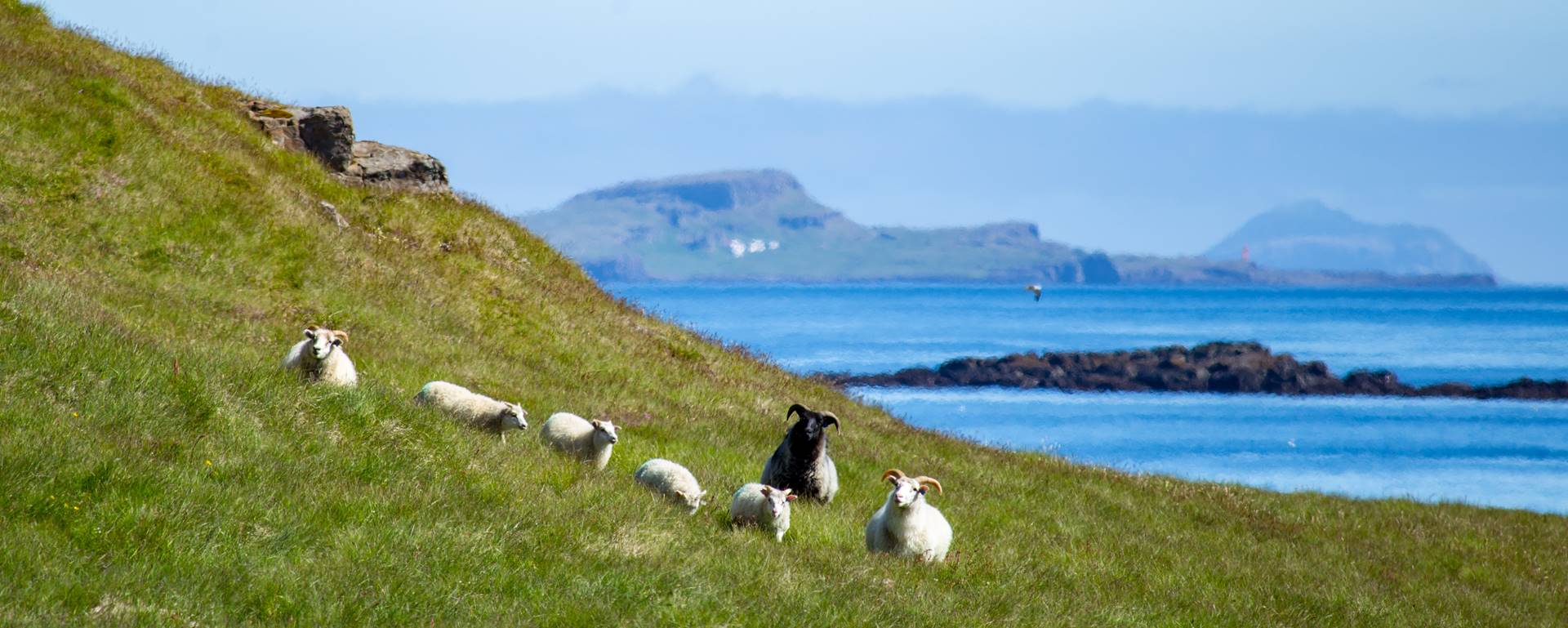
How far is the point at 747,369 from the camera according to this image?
28.6 m

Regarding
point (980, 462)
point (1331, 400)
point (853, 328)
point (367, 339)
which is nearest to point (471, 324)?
point (367, 339)

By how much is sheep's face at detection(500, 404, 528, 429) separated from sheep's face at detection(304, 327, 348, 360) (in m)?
2.08

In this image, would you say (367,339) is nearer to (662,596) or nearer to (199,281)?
(199,281)

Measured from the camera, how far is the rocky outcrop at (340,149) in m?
29.5

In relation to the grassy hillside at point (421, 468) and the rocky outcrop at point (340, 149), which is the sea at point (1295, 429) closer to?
the rocky outcrop at point (340, 149)

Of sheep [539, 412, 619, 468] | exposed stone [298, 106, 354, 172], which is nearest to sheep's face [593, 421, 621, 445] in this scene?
sheep [539, 412, 619, 468]

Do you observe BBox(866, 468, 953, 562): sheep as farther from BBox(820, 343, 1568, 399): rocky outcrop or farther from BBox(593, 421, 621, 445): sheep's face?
BBox(820, 343, 1568, 399): rocky outcrop

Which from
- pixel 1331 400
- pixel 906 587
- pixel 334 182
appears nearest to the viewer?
pixel 906 587

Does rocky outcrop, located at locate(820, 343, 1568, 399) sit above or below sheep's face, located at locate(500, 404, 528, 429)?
below

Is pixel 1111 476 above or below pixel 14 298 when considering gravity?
below

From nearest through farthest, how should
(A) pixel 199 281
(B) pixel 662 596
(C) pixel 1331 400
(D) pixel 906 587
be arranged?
(B) pixel 662 596, (D) pixel 906 587, (A) pixel 199 281, (C) pixel 1331 400

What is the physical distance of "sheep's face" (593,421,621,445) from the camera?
14000 millimetres

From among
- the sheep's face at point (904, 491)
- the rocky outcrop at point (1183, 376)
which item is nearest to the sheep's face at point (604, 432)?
the sheep's face at point (904, 491)

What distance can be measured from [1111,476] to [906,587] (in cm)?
1407
